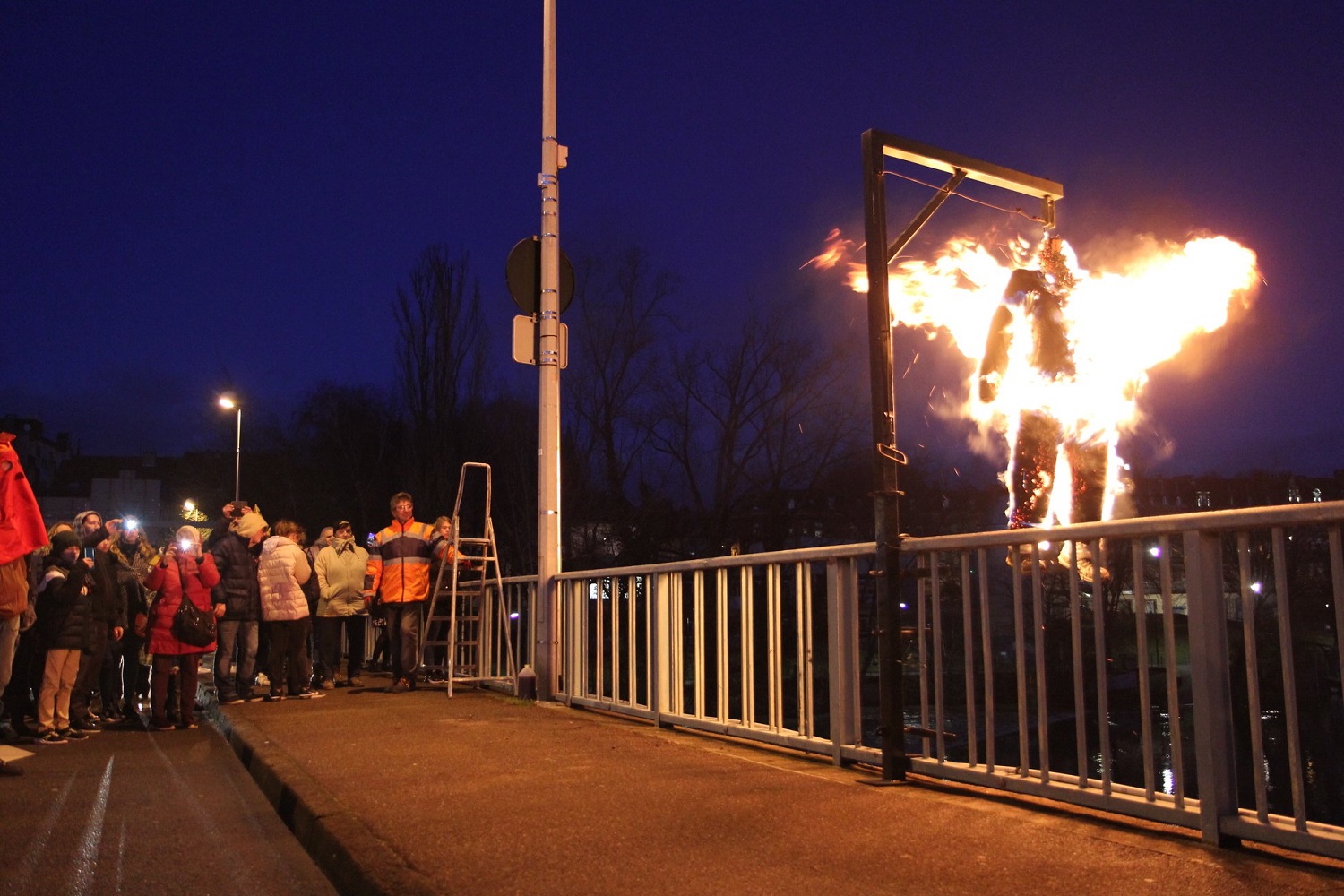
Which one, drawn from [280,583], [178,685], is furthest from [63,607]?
[280,583]

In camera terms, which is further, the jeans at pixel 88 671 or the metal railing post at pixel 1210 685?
the jeans at pixel 88 671

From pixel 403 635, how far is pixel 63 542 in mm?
3771

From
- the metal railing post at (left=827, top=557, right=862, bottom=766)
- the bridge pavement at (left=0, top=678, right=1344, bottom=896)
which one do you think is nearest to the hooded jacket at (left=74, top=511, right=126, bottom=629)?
the bridge pavement at (left=0, top=678, right=1344, bottom=896)

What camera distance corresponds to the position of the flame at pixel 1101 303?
707 cm

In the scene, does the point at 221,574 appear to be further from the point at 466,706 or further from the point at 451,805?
the point at 451,805

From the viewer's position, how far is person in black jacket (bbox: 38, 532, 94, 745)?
9141 millimetres

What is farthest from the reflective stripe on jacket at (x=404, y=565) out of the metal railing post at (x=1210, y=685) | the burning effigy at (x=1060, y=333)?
the metal railing post at (x=1210, y=685)

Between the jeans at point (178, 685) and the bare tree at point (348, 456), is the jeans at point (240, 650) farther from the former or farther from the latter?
the bare tree at point (348, 456)

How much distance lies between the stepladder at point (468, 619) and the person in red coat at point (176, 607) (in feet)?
8.11

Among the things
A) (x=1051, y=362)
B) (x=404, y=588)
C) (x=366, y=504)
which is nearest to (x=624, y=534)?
(x=366, y=504)

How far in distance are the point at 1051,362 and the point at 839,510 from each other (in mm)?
34966

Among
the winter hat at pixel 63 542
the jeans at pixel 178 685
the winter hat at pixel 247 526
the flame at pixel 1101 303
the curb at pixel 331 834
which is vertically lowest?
the curb at pixel 331 834

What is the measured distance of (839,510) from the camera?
135ft

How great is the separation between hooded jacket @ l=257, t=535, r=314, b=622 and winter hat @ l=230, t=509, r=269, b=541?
20 centimetres
